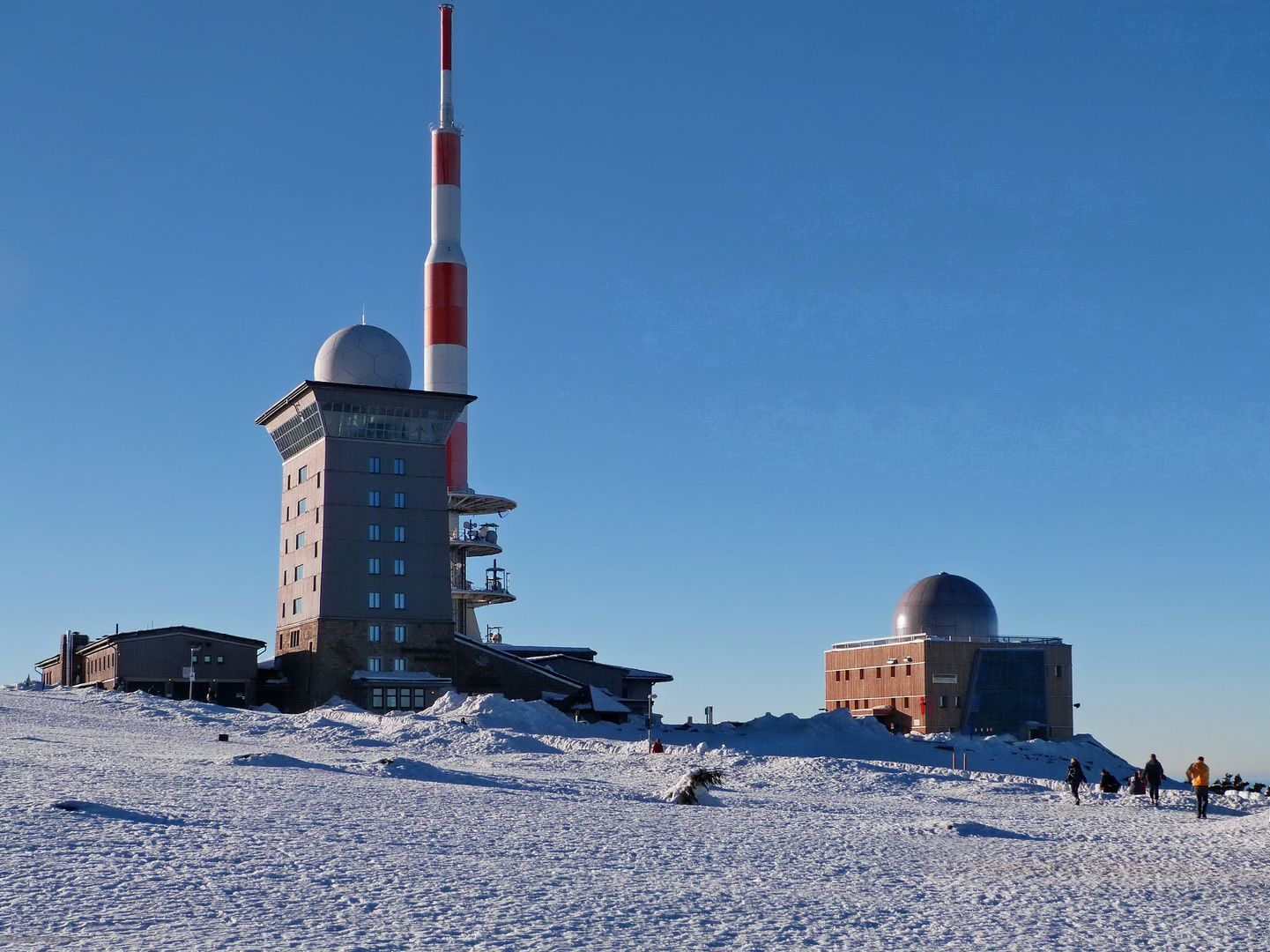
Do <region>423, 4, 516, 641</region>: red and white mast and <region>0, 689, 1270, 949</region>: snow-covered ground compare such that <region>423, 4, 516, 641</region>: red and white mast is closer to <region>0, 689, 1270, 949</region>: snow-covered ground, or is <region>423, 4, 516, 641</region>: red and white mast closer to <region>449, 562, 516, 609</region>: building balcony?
<region>449, 562, 516, 609</region>: building balcony

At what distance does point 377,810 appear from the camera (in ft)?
77.2

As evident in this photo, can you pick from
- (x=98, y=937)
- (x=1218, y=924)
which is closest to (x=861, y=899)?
(x=1218, y=924)

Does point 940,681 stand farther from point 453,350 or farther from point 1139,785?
point 1139,785

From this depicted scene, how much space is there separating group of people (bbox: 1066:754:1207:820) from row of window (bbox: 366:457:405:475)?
5191 cm

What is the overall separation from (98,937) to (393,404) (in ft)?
234

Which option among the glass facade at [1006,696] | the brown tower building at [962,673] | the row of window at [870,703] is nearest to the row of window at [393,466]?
the row of window at [870,703]

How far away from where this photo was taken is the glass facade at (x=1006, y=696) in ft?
284

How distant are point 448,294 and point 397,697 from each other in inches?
1084

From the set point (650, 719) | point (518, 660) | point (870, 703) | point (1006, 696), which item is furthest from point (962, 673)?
point (518, 660)

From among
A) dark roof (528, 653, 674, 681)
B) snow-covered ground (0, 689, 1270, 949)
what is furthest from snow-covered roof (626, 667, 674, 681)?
snow-covered ground (0, 689, 1270, 949)

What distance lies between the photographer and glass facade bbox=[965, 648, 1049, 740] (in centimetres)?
8662

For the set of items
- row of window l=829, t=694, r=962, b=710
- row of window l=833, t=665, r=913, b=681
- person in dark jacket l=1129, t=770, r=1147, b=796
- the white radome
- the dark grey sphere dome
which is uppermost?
the white radome

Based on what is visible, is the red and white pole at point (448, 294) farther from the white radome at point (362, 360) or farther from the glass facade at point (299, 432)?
the glass facade at point (299, 432)

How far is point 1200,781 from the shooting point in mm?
31078
